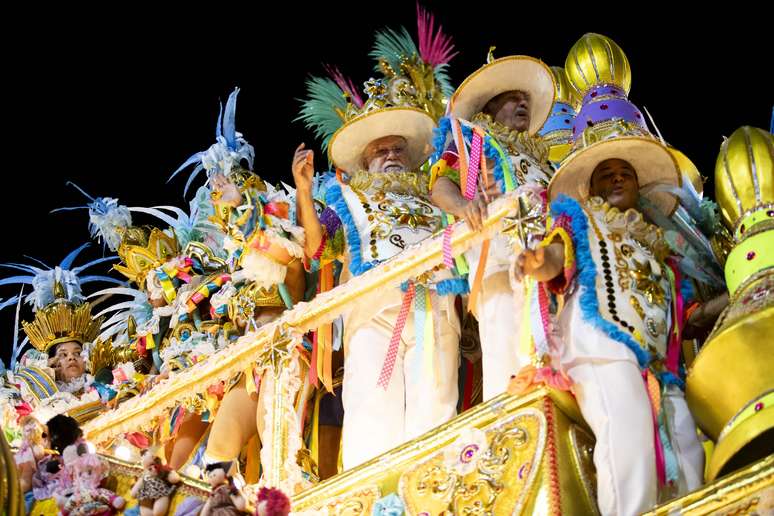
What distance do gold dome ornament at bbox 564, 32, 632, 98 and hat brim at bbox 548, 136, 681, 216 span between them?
1282 mm

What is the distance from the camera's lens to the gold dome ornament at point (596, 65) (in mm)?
8055

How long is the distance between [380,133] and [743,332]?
2811mm

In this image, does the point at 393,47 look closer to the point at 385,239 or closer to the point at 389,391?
the point at 385,239

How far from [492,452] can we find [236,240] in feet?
7.44

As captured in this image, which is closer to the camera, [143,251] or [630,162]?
[630,162]

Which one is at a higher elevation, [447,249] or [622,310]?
[447,249]

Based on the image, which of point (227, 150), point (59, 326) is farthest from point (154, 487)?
point (59, 326)

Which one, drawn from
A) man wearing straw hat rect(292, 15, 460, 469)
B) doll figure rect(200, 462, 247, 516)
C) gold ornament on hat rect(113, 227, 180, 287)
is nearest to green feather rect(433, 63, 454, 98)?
man wearing straw hat rect(292, 15, 460, 469)

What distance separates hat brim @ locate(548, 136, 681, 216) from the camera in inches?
261

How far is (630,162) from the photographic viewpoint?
671 centimetres

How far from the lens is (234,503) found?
5.40 metres

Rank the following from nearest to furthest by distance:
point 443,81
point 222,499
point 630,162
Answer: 1. point 222,499
2. point 630,162
3. point 443,81

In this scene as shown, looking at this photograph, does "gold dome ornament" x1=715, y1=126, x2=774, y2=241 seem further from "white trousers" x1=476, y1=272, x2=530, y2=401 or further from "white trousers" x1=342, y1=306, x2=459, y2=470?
"white trousers" x1=342, y1=306, x2=459, y2=470

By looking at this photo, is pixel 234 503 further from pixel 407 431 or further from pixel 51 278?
pixel 51 278
